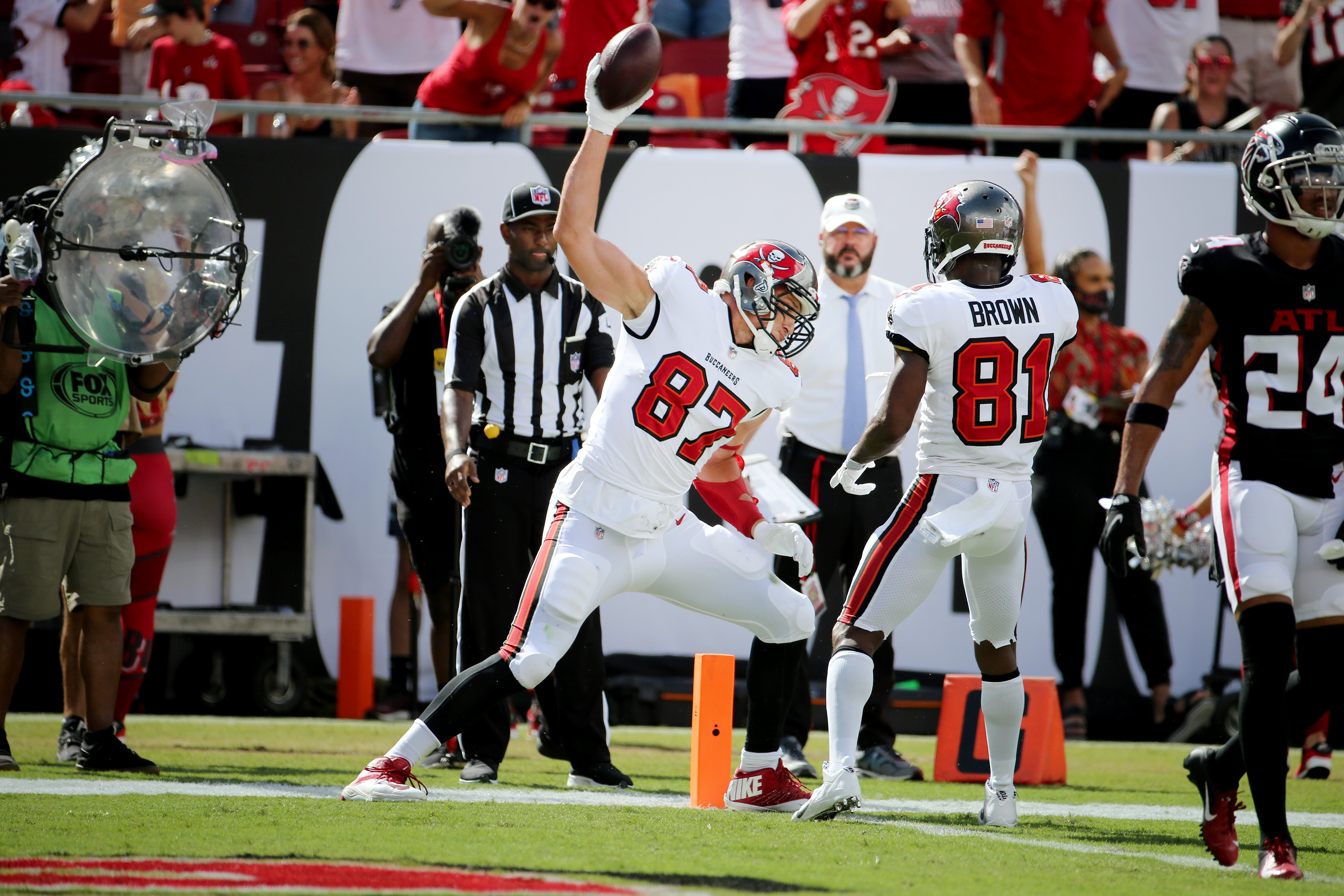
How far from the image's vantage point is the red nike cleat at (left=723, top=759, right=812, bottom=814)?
447 cm

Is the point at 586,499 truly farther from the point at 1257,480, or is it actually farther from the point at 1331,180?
the point at 1331,180

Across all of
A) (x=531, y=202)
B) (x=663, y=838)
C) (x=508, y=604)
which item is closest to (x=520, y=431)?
(x=508, y=604)

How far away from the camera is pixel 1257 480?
3.66 m

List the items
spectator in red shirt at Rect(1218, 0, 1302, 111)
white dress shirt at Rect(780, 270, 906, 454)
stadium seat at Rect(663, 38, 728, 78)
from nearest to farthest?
white dress shirt at Rect(780, 270, 906, 454)
spectator in red shirt at Rect(1218, 0, 1302, 111)
stadium seat at Rect(663, 38, 728, 78)

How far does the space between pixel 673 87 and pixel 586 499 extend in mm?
5838

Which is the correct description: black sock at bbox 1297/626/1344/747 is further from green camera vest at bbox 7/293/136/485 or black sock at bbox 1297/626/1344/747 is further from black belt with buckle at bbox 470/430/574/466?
green camera vest at bbox 7/293/136/485

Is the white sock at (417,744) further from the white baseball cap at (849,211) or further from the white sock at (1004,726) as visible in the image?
the white baseball cap at (849,211)

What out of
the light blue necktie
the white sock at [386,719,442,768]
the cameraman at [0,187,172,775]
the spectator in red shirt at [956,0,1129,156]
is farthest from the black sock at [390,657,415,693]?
the spectator in red shirt at [956,0,1129,156]

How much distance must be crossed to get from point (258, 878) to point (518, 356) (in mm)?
2672

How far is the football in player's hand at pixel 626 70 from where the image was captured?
3818 millimetres

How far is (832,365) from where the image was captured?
20.0 feet

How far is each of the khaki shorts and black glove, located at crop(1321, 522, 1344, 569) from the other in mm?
3915

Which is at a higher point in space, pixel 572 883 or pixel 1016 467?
pixel 1016 467

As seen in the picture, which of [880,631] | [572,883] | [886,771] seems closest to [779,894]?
[572,883]
